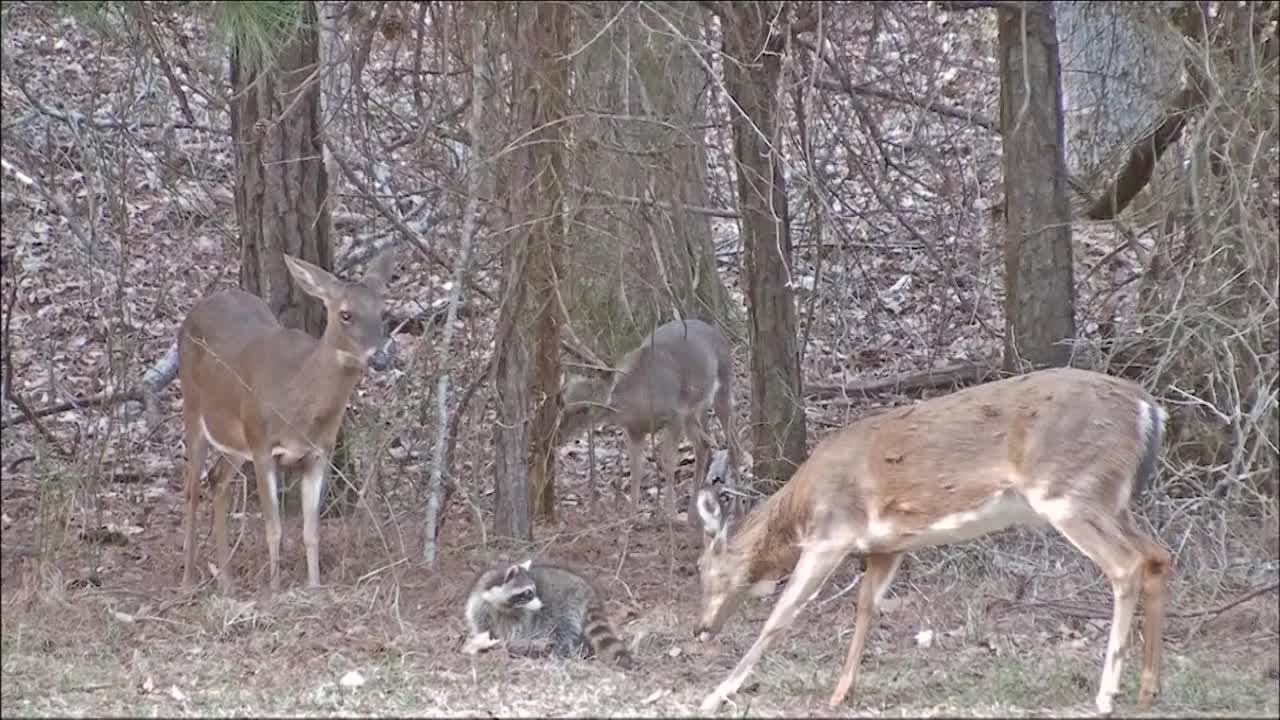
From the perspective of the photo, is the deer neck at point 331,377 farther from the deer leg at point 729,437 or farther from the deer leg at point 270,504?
the deer leg at point 729,437

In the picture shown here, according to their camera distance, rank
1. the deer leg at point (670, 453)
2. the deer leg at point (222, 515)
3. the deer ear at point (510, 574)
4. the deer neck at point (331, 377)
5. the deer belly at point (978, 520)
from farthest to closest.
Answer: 1. the deer leg at point (670, 453)
2. the deer neck at point (331, 377)
3. the deer leg at point (222, 515)
4. the deer ear at point (510, 574)
5. the deer belly at point (978, 520)

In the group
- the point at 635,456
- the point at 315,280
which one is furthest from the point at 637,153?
the point at 635,456

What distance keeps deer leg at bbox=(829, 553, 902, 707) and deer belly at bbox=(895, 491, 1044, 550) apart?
0.53 ft

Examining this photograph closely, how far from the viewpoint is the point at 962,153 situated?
13070 mm

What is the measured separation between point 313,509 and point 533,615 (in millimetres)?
1715

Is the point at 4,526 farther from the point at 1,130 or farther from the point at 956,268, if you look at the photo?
the point at 956,268

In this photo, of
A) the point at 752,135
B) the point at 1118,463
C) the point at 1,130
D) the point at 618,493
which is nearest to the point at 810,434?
the point at 618,493

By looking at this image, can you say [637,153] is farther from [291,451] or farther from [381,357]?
[291,451]

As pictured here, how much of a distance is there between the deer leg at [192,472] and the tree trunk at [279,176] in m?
0.66

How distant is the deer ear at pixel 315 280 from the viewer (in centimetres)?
895

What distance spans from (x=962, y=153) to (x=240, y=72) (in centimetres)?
576

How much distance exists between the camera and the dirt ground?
21.4ft

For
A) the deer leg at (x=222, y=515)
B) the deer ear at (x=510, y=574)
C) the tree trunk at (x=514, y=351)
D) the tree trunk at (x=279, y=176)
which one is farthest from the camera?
the tree trunk at (x=279, y=176)

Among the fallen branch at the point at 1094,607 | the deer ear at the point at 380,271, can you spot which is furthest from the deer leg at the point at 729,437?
the deer ear at the point at 380,271
